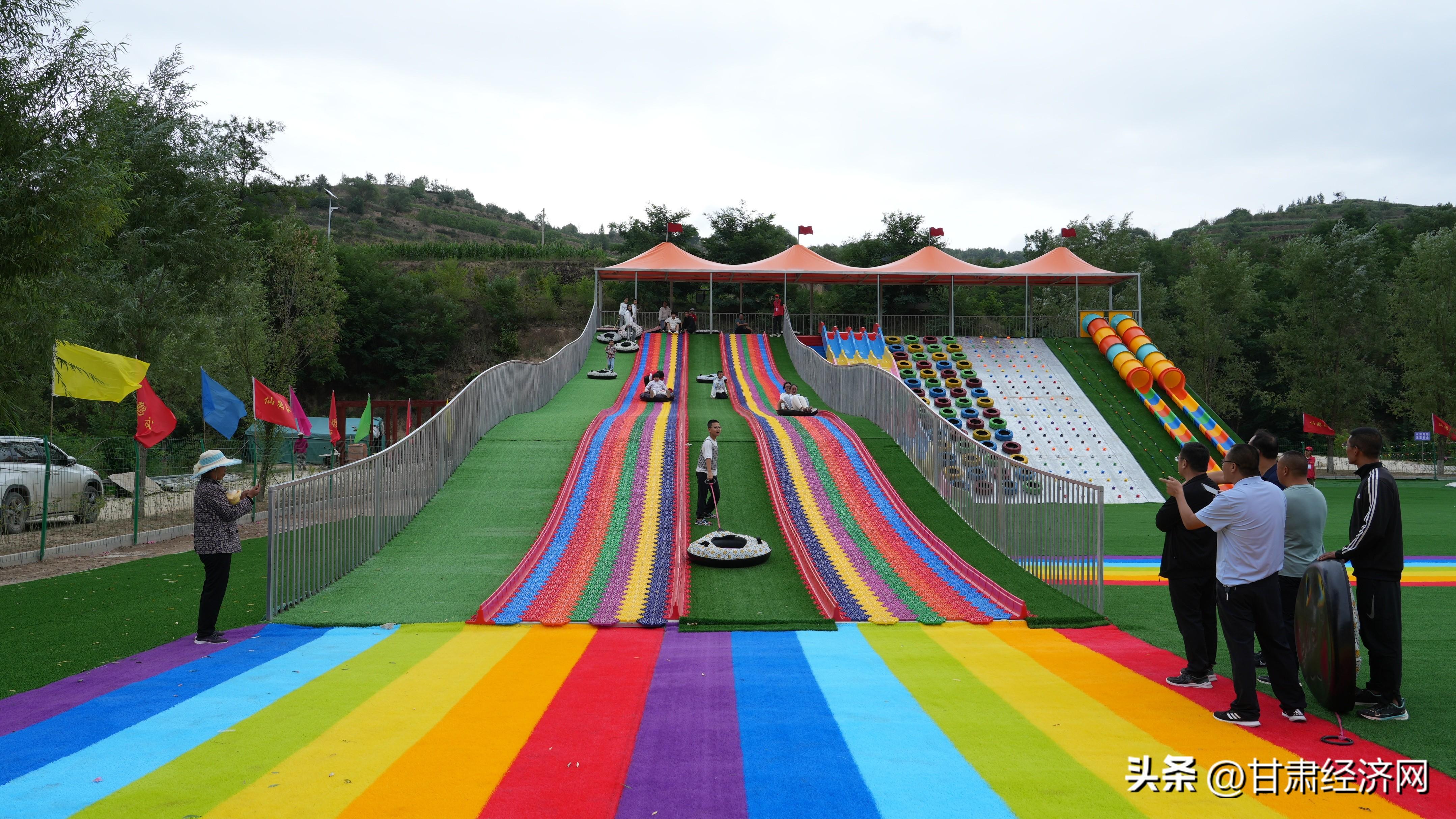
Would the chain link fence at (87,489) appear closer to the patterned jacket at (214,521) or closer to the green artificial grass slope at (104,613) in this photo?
the green artificial grass slope at (104,613)

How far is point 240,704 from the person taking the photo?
555 cm

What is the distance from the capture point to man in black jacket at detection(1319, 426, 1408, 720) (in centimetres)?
523

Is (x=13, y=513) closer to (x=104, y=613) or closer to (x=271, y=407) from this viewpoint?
(x=271, y=407)

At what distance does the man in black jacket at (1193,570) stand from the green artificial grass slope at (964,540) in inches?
79.1

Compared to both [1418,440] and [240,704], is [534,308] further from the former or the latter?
[240,704]

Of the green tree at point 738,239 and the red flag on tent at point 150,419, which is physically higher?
the green tree at point 738,239

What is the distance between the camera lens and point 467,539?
11133 millimetres

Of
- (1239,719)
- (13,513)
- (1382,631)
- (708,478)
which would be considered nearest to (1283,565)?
(1382,631)

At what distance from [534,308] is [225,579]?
44.3 metres

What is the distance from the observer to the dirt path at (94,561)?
11.2m

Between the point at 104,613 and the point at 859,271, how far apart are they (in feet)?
87.8

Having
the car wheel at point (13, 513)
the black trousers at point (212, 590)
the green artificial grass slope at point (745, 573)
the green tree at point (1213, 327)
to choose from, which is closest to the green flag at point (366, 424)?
the car wheel at point (13, 513)

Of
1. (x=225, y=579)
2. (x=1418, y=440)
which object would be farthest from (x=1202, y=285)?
(x=225, y=579)

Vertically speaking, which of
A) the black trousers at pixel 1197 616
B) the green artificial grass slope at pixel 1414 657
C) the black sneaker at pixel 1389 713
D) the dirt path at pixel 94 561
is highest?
the black trousers at pixel 1197 616
